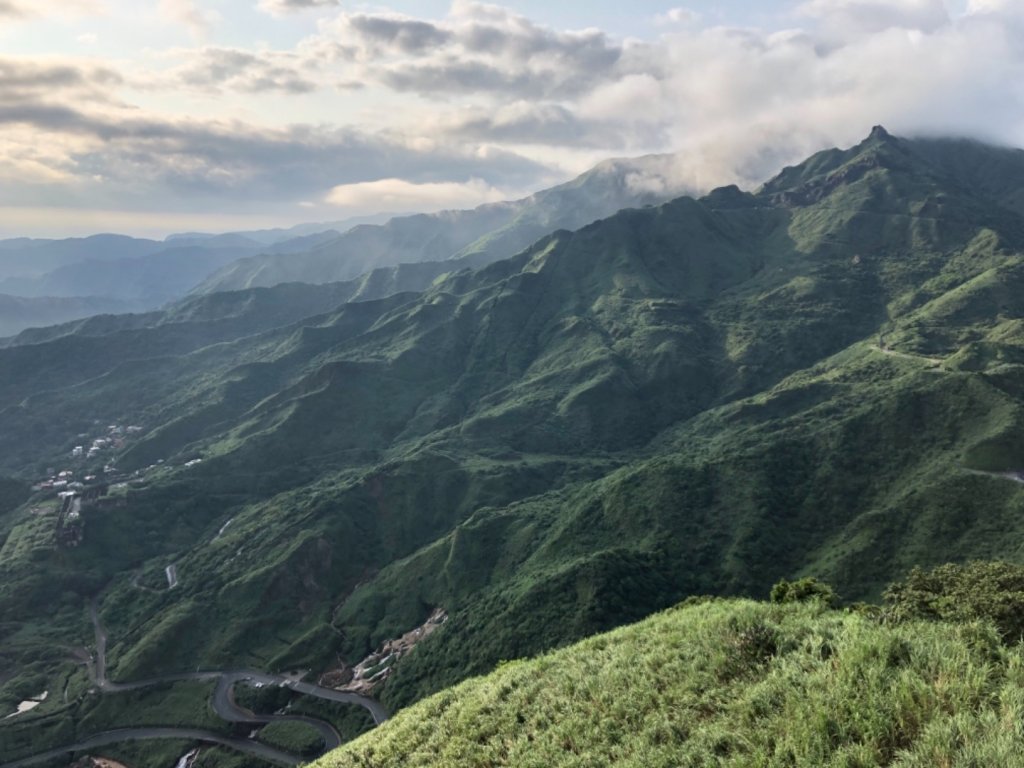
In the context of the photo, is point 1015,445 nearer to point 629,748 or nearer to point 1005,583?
point 1005,583

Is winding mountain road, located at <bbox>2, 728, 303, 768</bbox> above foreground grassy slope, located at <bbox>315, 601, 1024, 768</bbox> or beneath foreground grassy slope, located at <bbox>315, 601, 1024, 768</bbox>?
beneath

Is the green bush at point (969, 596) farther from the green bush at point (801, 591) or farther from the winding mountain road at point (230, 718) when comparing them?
the winding mountain road at point (230, 718)

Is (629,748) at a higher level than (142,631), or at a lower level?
higher

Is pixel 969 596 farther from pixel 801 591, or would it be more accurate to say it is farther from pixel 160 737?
pixel 160 737

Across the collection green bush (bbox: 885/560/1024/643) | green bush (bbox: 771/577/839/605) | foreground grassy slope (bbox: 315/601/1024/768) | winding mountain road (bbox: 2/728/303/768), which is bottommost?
winding mountain road (bbox: 2/728/303/768)

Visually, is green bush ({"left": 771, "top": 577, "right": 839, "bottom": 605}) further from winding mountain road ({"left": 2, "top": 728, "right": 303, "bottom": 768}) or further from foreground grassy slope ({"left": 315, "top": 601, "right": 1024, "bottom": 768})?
winding mountain road ({"left": 2, "top": 728, "right": 303, "bottom": 768})

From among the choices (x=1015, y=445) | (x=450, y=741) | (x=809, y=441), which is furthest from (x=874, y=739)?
(x=809, y=441)

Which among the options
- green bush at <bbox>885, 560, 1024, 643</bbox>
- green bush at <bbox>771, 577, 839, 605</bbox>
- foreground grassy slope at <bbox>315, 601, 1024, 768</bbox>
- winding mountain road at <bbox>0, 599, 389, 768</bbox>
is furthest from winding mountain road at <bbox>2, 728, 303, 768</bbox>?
green bush at <bbox>885, 560, 1024, 643</bbox>

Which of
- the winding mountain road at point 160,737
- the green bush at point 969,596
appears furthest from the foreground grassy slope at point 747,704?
the winding mountain road at point 160,737
